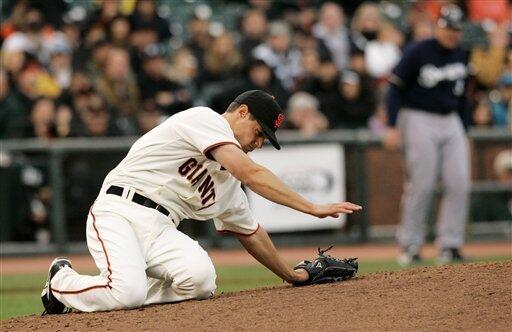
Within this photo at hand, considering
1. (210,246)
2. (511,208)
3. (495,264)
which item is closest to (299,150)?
(210,246)

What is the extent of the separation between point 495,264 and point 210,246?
697 centimetres

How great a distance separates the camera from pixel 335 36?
53.5 feet

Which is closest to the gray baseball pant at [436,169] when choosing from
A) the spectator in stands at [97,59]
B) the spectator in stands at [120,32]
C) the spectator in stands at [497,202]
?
the spectator in stands at [497,202]

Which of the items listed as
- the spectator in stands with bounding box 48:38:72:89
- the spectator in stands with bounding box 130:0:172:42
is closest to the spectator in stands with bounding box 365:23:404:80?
the spectator in stands with bounding box 130:0:172:42

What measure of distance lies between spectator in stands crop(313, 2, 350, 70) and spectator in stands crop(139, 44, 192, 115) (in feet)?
7.85

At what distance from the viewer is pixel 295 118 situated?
14797mm

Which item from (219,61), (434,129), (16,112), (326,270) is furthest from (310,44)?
(326,270)

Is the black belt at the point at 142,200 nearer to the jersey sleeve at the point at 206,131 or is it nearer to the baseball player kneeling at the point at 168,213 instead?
the baseball player kneeling at the point at 168,213

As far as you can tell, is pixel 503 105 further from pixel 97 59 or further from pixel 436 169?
pixel 97 59

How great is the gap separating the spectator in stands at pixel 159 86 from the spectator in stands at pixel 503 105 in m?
4.42

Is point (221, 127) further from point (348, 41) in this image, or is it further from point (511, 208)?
point (348, 41)

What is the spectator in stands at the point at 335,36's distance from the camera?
1619cm

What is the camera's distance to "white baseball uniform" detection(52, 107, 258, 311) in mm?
6891

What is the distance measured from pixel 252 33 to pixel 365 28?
1.82m
